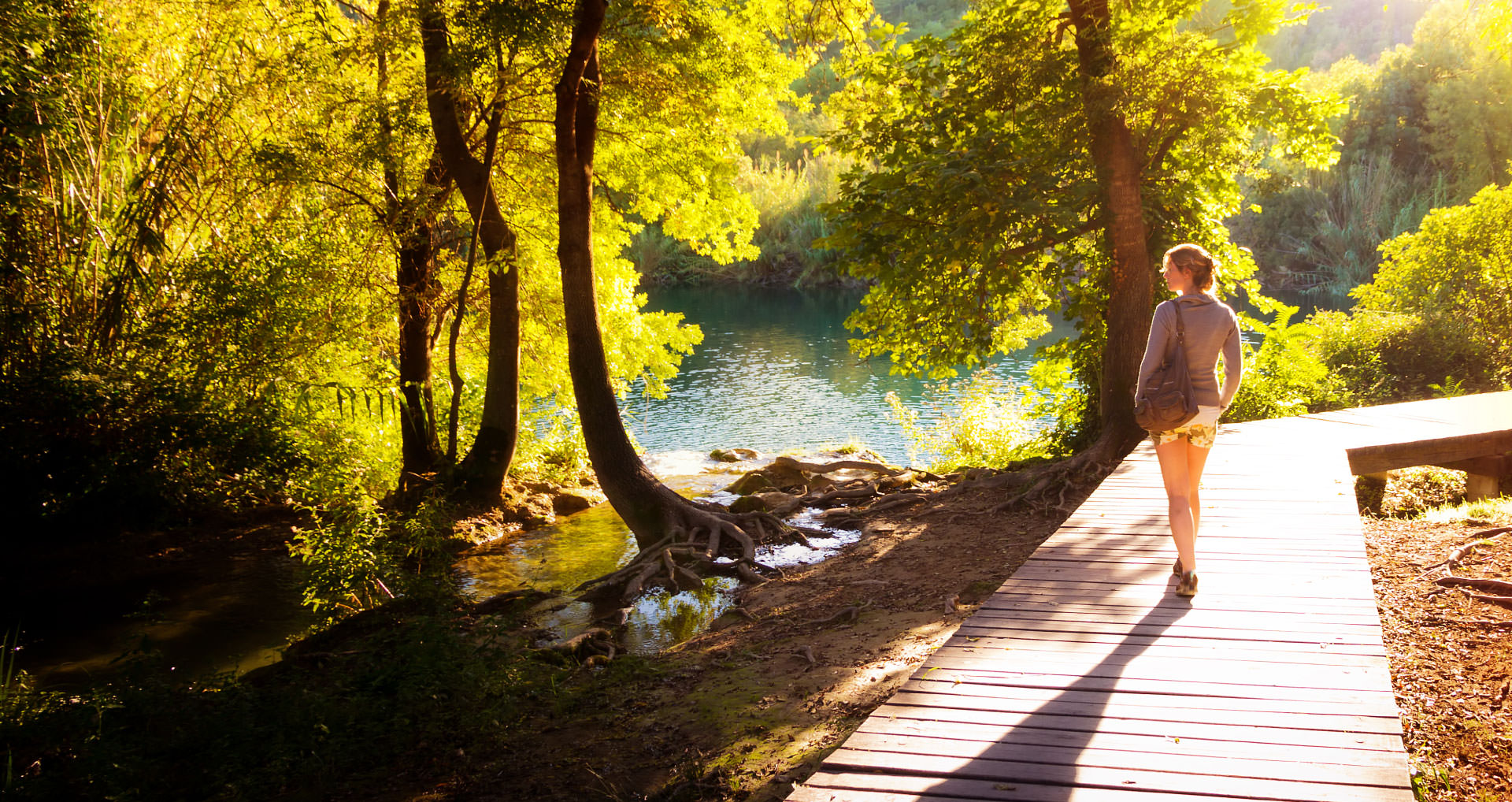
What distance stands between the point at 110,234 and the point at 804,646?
10.5 metres

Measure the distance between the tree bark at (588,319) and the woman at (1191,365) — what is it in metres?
6.50

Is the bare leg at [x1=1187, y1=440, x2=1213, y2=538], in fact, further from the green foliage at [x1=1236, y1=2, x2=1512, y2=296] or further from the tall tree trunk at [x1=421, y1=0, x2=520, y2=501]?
the green foliage at [x1=1236, y1=2, x2=1512, y2=296]

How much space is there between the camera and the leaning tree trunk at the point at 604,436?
31.3 feet

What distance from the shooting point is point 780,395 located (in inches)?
998

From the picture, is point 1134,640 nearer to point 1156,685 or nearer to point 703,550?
point 1156,685

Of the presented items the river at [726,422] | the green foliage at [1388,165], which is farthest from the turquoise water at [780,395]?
the green foliage at [1388,165]

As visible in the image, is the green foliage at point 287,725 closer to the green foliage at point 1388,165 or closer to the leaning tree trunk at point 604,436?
the leaning tree trunk at point 604,436

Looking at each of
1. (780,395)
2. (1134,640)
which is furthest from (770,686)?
(780,395)

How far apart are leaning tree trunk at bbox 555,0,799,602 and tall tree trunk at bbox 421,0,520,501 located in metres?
1.61

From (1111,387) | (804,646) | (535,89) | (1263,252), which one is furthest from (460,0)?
(1263,252)

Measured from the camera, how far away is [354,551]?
8.52 meters

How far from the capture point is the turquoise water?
2061 centimetres

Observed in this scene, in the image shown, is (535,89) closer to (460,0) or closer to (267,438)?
(460,0)

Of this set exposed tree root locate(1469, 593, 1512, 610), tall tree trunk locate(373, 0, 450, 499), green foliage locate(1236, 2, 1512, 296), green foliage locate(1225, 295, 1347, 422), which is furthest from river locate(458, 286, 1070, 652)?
green foliage locate(1236, 2, 1512, 296)
